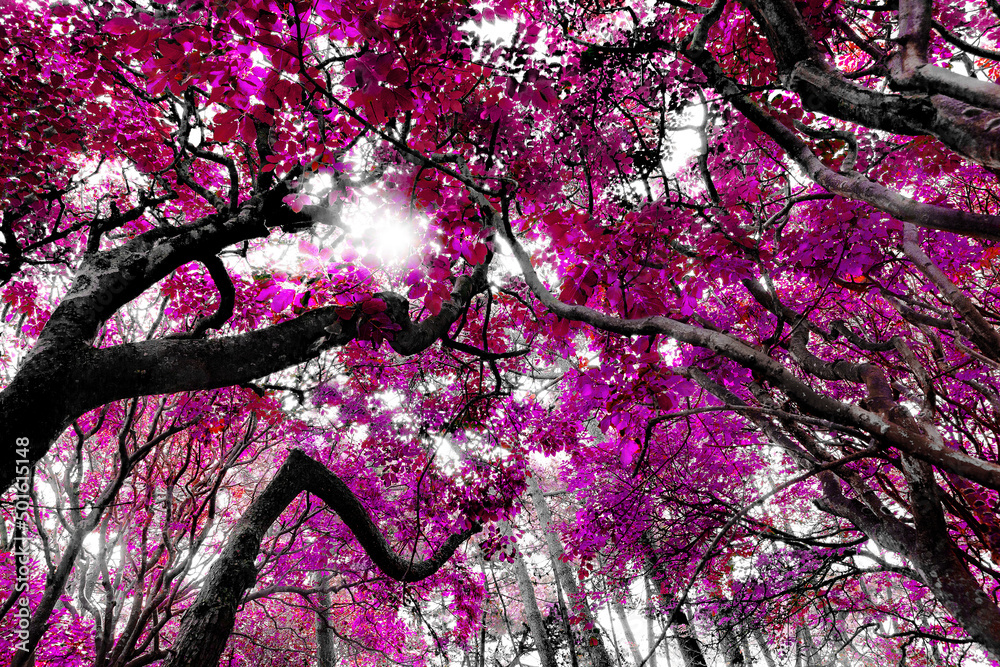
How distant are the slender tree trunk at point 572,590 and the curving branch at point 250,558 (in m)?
4.39

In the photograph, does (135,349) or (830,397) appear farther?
(135,349)

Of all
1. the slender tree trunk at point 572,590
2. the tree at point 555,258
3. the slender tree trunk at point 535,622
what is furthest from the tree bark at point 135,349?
the slender tree trunk at point 535,622

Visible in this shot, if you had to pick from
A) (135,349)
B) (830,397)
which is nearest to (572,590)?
(830,397)

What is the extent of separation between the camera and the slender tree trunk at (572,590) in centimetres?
830

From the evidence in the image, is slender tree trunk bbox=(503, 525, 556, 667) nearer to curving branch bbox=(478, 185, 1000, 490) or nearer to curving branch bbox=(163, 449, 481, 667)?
curving branch bbox=(163, 449, 481, 667)

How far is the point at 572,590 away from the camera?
9289 mm

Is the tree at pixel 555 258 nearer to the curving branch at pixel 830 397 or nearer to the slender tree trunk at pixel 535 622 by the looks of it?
the curving branch at pixel 830 397

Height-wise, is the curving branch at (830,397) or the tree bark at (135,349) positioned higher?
the tree bark at (135,349)

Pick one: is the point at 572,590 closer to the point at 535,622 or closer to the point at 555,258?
the point at 535,622

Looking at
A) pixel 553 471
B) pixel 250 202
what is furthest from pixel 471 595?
pixel 553 471

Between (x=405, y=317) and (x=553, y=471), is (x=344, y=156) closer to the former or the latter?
(x=405, y=317)

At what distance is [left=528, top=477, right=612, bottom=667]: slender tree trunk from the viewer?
8.30m

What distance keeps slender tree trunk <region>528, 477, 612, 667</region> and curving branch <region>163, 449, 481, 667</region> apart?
439 centimetres

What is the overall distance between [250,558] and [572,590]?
7741 mm
